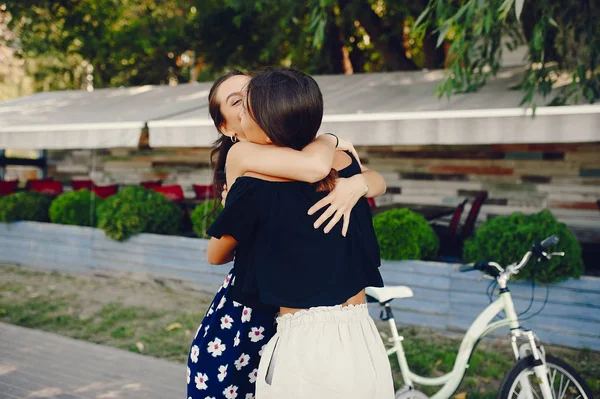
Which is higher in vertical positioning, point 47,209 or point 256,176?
point 256,176

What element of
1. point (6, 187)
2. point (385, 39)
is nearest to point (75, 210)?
point (6, 187)

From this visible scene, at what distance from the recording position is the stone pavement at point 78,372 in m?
4.31

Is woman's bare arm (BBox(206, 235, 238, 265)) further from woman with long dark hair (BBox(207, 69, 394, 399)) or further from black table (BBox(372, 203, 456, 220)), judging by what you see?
black table (BBox(372, 203, 456, 220))

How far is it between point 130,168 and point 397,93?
6.54 metres

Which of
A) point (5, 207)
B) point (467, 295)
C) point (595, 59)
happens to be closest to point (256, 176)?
point (467, 295)

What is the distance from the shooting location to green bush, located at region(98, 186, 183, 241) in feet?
25.6

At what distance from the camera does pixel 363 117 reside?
19.7 ft

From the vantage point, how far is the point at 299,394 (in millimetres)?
1714

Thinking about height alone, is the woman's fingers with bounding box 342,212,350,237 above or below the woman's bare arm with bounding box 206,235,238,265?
above

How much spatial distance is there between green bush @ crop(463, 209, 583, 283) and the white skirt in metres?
3.75

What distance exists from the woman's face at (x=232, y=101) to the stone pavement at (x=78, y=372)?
270 cm

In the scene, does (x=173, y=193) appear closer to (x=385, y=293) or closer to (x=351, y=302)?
(x=385, y=293)

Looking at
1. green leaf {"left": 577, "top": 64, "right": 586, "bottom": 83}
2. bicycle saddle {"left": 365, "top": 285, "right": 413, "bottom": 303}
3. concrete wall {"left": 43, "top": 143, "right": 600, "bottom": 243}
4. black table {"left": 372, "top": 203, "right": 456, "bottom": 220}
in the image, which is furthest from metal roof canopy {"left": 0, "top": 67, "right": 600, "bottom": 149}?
bicycle saddle {"left": 365, "top": 285, "right": 413, "bottom": 303}

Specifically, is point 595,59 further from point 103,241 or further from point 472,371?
point 103,241
